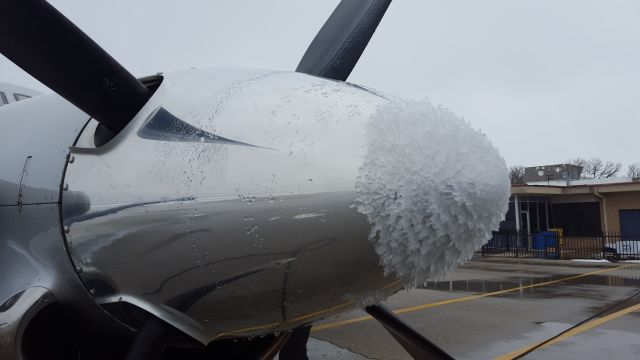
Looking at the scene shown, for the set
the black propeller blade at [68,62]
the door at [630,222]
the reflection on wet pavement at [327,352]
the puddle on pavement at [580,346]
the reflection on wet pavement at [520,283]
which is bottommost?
the reflection on wet pavement at [327,352]

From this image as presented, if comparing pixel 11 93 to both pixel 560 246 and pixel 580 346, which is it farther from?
pixel 560 246

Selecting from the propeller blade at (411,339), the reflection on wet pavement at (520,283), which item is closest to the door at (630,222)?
the reflection on wet pavement at (520,283)

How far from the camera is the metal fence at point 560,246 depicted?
802 inches

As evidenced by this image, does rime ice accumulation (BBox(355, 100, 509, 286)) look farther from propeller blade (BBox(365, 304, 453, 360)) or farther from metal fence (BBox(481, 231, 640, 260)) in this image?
metal fence (BBox(481, 231, 640, 260))

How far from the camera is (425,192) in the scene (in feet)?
4.68

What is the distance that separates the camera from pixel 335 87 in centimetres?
179

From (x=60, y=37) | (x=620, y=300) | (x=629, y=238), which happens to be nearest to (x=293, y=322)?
(x=60, y=37)

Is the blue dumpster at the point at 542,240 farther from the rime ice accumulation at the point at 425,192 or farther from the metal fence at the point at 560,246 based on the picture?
the rime ice accumulation at the point at 425,192

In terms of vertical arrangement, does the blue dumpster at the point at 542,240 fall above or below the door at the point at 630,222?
below

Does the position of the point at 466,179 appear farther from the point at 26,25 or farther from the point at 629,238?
the point at 629,238

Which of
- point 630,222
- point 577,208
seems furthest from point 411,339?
point 577,208

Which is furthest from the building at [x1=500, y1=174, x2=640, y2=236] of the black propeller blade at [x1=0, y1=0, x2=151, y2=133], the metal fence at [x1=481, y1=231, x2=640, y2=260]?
the black propeller blade at [x1=0, y1=0, x2=151, y2=133]

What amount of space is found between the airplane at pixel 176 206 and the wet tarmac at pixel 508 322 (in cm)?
177

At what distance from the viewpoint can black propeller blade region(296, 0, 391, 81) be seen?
2.83 meters
